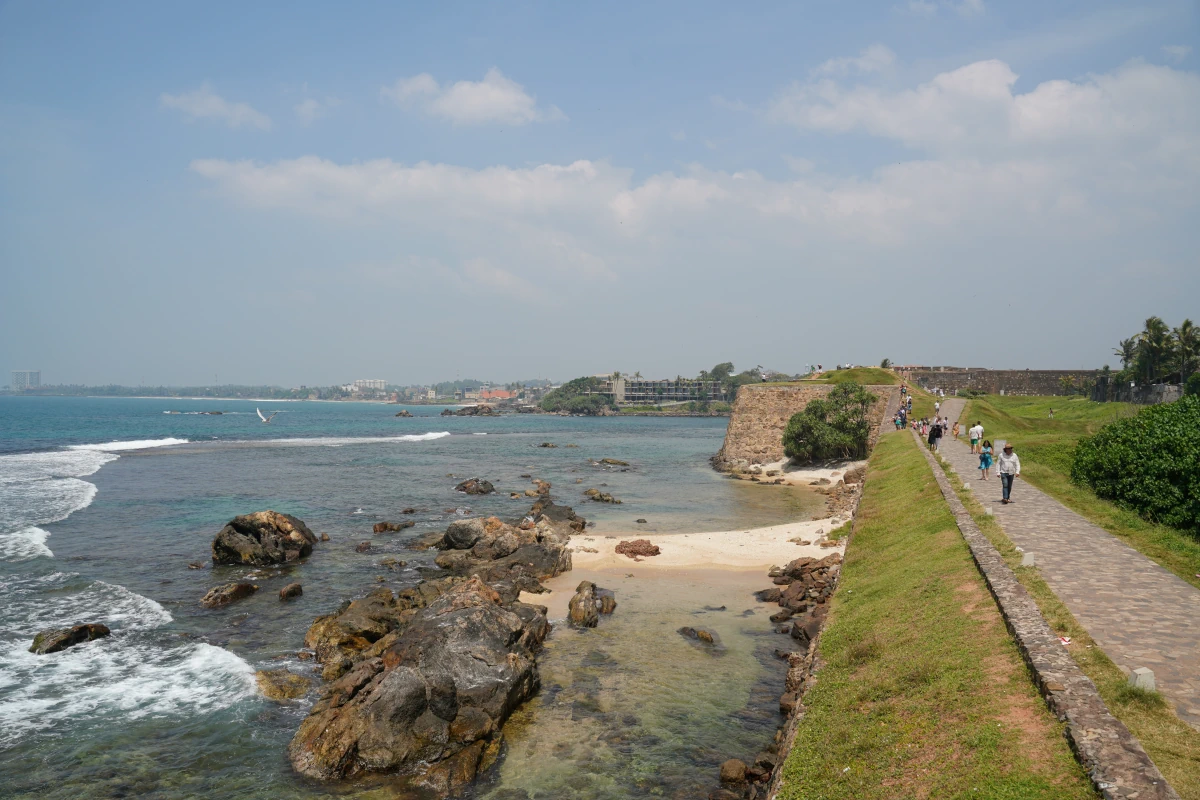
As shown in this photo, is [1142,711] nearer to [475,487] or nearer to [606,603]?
[606,603]

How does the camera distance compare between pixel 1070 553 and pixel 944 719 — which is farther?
pixel 1070 553

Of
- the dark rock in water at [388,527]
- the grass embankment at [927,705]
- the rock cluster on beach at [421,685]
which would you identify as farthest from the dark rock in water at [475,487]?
the grass embankment at [927,705]

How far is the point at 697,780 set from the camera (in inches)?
406

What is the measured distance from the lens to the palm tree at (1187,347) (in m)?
52.8

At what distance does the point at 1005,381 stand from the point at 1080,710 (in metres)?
92.0

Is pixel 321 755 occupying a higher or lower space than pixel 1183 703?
lower

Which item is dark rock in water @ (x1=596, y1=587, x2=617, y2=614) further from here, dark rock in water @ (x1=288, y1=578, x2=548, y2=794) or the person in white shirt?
the person in white shirt

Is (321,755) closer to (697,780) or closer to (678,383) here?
(697,780)

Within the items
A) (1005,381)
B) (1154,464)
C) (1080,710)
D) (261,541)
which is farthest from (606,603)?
(1005,381)

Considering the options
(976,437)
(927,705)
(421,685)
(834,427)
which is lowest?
(421,685)

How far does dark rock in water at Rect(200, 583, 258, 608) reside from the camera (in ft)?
61.3

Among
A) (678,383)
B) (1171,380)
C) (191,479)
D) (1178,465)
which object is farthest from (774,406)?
(678,383)

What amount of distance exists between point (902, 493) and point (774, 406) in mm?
33716

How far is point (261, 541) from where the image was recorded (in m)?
23.6
